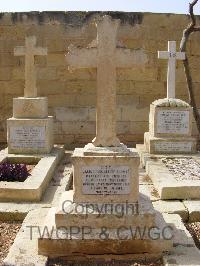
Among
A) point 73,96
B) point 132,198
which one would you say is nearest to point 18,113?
point 73,96

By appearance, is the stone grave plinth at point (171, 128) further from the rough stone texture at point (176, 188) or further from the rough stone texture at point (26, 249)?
the rough stone texture at point (26, 249)

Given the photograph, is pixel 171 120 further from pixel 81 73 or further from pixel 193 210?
pixel 193 210

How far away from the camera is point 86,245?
11.5ft

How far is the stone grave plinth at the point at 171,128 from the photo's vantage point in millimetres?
7434

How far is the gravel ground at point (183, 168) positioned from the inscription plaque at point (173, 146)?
21.1 inches

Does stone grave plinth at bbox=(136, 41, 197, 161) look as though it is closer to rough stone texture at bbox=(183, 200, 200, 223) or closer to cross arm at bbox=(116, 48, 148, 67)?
rough stone texture at bbox=(183, 200, 200, 223)

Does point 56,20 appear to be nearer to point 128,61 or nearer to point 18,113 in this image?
point 18,113

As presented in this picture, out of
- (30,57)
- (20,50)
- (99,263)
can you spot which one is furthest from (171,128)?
(99,263)

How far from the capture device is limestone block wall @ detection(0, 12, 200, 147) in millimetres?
8570

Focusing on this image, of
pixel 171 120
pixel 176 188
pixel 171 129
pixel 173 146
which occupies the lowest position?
pixel 176 188

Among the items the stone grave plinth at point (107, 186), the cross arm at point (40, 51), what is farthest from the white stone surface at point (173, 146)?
the stone grave plinth at point (107, 186)

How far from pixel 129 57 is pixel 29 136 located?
379cm

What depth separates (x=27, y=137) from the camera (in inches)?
281

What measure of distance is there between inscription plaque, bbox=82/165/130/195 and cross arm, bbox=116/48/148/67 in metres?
1.01
